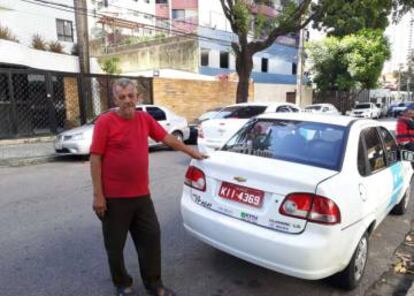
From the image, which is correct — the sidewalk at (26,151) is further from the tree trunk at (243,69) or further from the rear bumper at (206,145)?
the tree trunk at (243,69)

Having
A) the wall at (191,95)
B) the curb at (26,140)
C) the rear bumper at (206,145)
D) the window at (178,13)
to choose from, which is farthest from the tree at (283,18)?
the window at (178,13)

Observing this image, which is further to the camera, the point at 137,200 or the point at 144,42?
the point at 144,42

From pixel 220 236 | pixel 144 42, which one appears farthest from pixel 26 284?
pixel 144 42

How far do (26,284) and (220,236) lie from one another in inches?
69.9

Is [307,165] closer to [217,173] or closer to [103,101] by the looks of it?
[217,173]

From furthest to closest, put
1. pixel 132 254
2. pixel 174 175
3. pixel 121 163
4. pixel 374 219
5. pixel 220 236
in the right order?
pixel 174 175 < pixel 132 254 < pixel 374 219 < pixel 220 236 < pixel 121 163

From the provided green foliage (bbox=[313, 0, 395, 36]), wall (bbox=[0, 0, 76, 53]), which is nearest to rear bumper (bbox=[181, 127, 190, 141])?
green foliage (bbox=[313, 0, 395, 36])

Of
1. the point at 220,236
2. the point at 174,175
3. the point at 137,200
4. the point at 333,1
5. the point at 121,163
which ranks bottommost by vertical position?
the point at 174,175

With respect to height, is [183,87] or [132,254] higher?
[183,87]

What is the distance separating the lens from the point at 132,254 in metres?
3.90

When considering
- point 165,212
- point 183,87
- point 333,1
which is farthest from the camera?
point 183,87

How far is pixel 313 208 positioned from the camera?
9.23 feet

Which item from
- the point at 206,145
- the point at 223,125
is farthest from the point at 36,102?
the point at 223,125

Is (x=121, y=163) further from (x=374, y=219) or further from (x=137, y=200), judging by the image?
(x=374, y=219)
